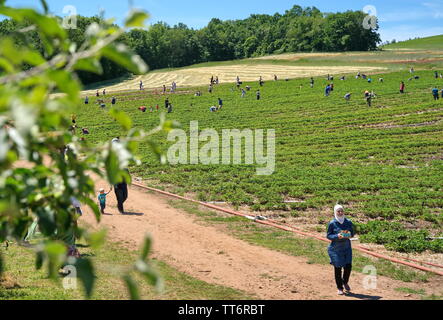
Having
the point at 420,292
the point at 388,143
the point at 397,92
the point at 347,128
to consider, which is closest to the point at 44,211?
the point at 420,292

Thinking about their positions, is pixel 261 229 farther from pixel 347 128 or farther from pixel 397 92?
pixel 397 92

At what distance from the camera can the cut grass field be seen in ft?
29.9

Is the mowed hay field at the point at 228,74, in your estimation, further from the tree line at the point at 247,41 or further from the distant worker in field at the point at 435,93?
the distant worker in field at the point at 435,93

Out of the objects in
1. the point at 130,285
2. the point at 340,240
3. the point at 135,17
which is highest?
the point at 135,17

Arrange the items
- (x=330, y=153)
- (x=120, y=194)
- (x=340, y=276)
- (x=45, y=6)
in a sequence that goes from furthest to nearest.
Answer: (x=330, y=153) → (x=120, y=194) → (x=340, y=276) → (x=45, y=6)

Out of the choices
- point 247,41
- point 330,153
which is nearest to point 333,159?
point 330,153

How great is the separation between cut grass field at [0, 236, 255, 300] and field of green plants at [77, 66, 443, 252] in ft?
19.3

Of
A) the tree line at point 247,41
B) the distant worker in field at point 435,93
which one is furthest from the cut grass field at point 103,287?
the tree line at point 247,41

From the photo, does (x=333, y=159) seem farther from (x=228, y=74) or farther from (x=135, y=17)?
(x=228, y=74)

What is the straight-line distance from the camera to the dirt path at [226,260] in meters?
10.6

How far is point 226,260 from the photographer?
498 inches

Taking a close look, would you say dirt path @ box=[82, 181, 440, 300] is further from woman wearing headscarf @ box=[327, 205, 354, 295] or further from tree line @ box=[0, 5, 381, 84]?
tree line @ box=[0, 5, 381, 84]

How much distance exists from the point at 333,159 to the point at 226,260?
14992mm
